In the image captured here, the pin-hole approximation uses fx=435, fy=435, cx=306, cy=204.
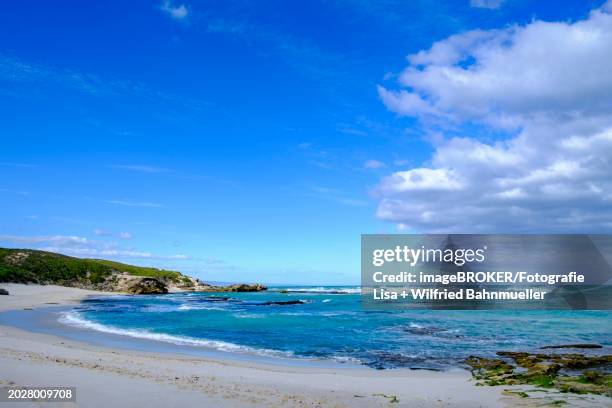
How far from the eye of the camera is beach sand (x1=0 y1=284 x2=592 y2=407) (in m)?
12.7

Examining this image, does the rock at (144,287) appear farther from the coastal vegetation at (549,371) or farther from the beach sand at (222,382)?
the coastal vegetation at (549,371)

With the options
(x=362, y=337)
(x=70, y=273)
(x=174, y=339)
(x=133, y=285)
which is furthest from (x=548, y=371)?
Result: (x=70, y=273)

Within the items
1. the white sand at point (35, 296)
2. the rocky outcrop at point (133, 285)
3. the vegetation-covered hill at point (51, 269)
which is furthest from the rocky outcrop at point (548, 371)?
Answer: the rocky outcrop at point (133, 285)

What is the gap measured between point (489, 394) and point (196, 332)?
2653cm

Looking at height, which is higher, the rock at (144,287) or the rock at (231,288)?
the rock at (144,287)

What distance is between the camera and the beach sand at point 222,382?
12737 millimetres

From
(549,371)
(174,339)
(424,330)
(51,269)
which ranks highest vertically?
(51,269)

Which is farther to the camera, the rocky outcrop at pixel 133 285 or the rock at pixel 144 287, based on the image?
the rocky outcrop at pixel 133 285

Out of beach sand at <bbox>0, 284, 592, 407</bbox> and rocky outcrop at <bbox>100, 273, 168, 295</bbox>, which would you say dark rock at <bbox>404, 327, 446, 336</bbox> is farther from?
rocky outcrop at <bbox>100, 273, 168, 295</bbox>

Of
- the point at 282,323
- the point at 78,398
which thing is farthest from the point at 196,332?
the point at 78,398

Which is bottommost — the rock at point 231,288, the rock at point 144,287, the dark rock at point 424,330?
the rock at point 231,288

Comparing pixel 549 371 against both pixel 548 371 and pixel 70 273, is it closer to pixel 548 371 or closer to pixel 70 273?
pixel 548 371

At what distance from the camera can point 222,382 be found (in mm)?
15438

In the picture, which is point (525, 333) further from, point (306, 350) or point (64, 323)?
point (64, 323)
